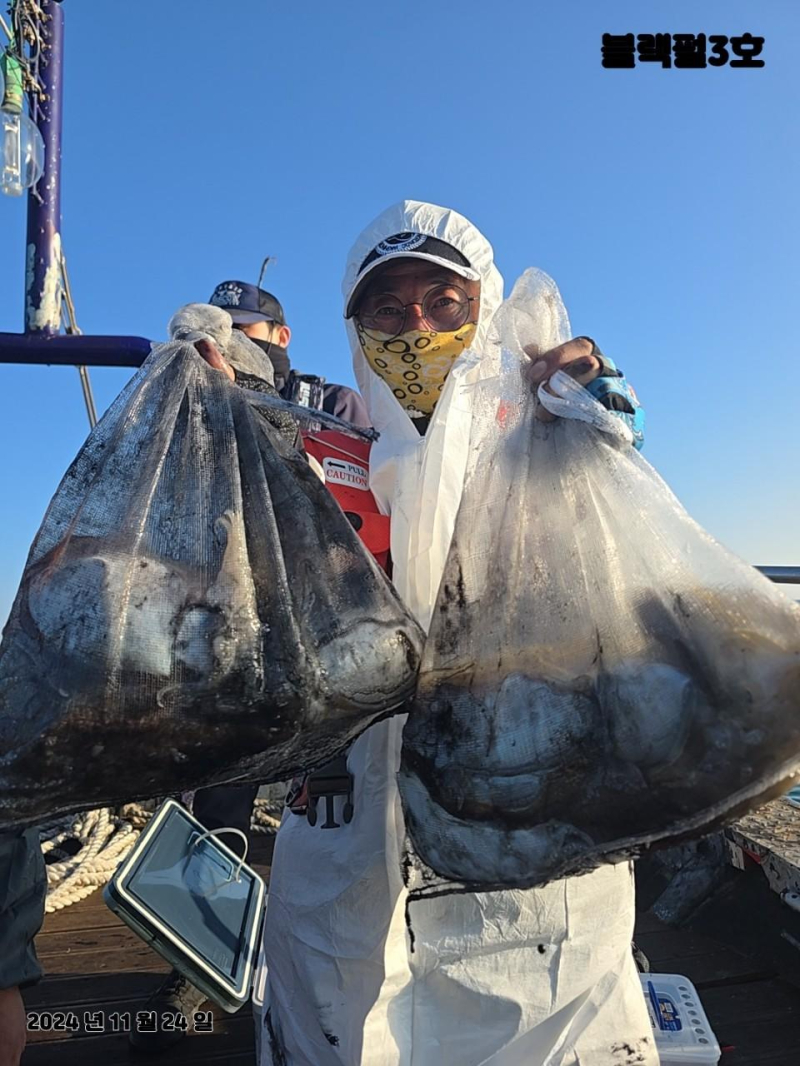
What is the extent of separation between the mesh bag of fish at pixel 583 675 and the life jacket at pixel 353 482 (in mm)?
348

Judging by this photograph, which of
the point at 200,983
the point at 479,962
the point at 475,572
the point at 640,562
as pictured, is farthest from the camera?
the point at 200,983

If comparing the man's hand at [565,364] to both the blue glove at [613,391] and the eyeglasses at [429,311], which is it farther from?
the eyeglasses at [429,311]

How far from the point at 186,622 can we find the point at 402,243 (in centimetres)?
104

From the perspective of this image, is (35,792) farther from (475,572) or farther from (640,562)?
(640,562)

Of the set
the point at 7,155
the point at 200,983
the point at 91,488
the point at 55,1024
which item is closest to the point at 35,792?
the point at 91,488

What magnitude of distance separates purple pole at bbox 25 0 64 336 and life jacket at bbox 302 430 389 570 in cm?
163

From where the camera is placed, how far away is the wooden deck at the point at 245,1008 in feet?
7.47

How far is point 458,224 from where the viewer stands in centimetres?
159

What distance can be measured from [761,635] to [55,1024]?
2.78 m

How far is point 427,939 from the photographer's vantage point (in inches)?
50.9

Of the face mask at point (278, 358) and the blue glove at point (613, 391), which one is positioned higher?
the face mask at point (278, 358)

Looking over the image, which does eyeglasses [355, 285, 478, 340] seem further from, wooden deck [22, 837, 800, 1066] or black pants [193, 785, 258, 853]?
wooden deck [22, 837, 800, 1066]

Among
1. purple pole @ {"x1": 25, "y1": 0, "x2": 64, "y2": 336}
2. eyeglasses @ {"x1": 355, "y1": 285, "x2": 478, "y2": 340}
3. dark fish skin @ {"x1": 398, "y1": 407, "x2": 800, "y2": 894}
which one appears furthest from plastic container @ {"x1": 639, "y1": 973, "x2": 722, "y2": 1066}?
purple pole @ {"x1": 25, "y1": 0, "x2": 64, "y2": 336}

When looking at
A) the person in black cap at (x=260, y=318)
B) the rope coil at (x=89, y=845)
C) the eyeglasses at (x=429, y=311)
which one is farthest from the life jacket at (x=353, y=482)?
the rope coil at (x=89, y=845)
